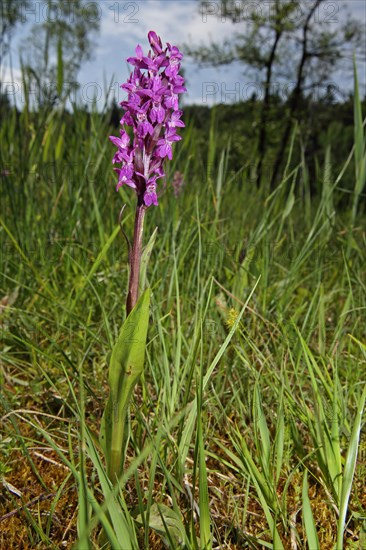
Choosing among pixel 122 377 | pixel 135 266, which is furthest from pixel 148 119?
pixel 122 377

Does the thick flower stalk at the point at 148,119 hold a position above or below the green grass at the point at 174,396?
above

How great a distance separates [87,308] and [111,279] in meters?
0.13

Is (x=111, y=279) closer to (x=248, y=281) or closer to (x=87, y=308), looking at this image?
(x=87, y=308)

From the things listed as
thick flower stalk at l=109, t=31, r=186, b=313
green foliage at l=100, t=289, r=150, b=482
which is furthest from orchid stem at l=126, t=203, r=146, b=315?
green foliage at l=100, t=289, r=150, b=482

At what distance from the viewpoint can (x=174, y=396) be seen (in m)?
1.01

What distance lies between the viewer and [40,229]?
1.95 meters

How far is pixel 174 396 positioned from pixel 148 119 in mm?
535

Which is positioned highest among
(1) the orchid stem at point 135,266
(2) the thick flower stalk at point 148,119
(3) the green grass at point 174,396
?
(2) the thick flower stalk at point 148,119

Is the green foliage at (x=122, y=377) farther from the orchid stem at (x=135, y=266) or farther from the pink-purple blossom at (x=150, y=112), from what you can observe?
the pink-purple blossom at (x=150, y=112)

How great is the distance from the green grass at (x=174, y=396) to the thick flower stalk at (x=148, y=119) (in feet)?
0.70

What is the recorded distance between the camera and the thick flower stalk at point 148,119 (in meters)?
0.90

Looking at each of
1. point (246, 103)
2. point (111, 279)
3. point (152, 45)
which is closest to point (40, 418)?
point (111, 279)

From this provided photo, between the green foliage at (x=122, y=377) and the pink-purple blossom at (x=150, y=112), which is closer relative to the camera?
the green foliage at (x=122, y=377)

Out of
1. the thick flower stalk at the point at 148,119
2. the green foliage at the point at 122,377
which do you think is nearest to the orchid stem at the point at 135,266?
the thick flower stalk at the point at 148,119
